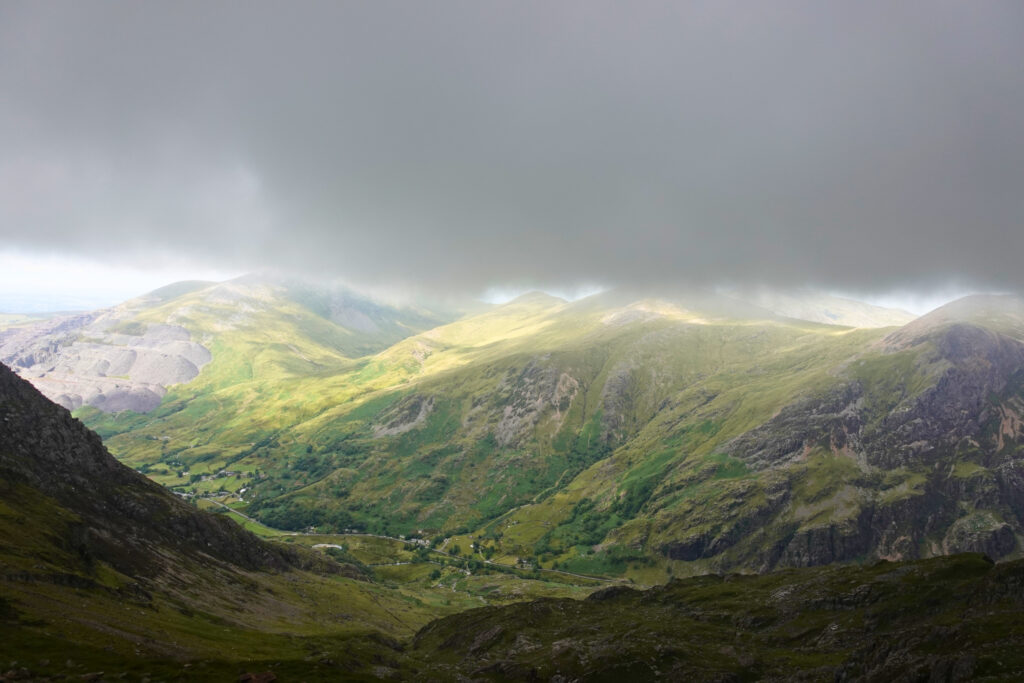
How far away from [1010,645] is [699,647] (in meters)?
52.1

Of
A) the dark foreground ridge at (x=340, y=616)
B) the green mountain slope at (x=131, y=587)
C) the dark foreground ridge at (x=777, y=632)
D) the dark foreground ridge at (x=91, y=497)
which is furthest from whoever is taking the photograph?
the dark foreground ridge at (x=91, y=497)

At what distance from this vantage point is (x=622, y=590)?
6939 inches

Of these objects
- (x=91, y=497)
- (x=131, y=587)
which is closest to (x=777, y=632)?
(x=131, y=587)

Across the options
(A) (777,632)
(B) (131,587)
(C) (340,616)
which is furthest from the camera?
(C) (340,616)

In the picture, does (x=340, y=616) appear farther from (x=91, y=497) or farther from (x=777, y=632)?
(x=777, y=632)

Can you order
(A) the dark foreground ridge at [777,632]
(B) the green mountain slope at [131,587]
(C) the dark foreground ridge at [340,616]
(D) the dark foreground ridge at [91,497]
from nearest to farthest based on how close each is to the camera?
(A) the dark foreground ridge at [777,632] → (C) the dark foreground ridge at [340,616] → (B) the green mountain slope at [131,587] → (D) the dark foreground ridge at [91,497]

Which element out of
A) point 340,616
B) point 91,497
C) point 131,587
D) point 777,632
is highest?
point 91,497

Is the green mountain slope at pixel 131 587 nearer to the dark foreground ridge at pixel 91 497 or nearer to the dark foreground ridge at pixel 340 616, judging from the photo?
the dark foreground ridge at pixel 91 497

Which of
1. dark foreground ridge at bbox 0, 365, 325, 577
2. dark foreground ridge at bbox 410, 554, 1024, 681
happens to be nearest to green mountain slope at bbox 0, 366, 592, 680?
dark foreground ridge at bbox 0, 365, 325, 577

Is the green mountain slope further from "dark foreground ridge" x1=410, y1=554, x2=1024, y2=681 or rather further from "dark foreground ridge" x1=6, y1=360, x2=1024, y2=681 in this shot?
"dark foreground ridge" x1=410, y1=554, x2=1024, y2=681

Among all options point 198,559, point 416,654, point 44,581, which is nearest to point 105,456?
point 198,559

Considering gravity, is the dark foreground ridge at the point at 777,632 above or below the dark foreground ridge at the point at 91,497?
below

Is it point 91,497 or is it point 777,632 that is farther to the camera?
point 91,497

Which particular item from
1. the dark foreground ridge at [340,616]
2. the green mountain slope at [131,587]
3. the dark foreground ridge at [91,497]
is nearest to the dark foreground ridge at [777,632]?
the dark foreground ridge at [340,616]
